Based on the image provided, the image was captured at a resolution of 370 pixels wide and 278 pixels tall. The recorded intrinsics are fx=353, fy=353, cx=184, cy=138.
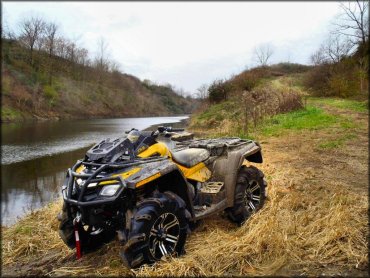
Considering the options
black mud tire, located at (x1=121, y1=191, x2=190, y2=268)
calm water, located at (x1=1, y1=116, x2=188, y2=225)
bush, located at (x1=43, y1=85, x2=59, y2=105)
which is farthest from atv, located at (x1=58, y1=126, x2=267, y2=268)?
bush, located at (x1=43, y1=85, x2=59, y2=105)

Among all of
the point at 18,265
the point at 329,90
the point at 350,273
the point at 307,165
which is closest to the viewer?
the point at 350,273

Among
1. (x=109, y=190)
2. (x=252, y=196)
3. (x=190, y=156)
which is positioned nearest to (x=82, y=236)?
(x=109, y=190)

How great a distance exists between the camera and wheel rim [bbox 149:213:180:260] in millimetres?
3648

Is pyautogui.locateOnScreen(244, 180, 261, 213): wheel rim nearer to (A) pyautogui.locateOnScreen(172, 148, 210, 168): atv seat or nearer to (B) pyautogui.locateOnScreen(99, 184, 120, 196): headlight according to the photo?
(A) pyautogui.locateOnScreen(172, 148, 210, 168): atv seat

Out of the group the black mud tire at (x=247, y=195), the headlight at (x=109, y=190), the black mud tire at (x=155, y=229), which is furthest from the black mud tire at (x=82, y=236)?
the black mud tire at (x=247, y=195)

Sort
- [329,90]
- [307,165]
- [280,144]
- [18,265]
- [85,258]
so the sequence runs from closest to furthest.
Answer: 1. [85,258]
2. [18,265]
3. [307,165]
4. [280,144]
5. [329,90]

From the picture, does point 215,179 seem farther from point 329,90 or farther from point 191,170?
point 329,90

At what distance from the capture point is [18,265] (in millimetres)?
4871

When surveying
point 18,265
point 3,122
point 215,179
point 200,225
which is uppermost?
point 3,122

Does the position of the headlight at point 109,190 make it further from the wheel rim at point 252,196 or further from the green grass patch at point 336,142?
the green grass patch at point 336,142

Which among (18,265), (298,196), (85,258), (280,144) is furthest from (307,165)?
(18,265)

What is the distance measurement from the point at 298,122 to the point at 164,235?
1248 cm

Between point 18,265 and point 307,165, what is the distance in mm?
6254

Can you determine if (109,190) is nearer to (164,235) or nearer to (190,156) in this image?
(164,235)
